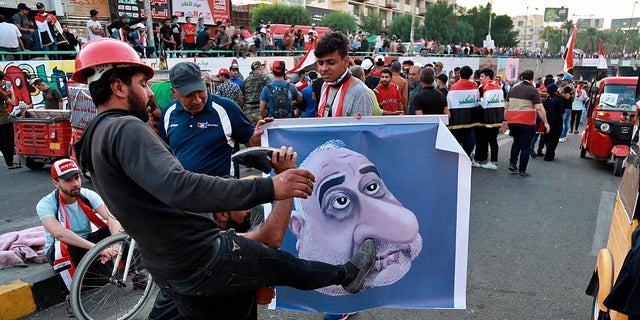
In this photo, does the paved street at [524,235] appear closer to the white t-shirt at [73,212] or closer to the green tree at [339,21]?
the white t-shirt at [73,212]

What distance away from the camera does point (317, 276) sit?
2.27 meters

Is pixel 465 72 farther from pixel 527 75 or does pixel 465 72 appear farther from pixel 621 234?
pixel 621 234

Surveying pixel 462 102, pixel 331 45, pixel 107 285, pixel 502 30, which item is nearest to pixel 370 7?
pixel 502 30

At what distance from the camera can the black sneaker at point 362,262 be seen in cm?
259

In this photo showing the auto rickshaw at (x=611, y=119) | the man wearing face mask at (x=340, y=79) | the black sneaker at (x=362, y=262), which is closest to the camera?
the black sneaker at (x=362, y=262)

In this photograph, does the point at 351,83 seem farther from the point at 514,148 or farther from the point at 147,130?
the point at 514,148

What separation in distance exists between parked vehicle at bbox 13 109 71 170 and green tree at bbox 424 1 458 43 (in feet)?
194

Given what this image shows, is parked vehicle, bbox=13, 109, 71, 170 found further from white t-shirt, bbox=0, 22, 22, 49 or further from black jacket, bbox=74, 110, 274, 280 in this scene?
black jacket, bbox=74, 110, 274, 280

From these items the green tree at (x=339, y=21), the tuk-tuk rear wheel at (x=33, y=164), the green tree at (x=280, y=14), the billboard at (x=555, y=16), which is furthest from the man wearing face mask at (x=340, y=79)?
the billboard at (x=555, y=16)

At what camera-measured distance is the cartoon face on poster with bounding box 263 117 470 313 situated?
2799mm

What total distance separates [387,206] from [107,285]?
2389mm

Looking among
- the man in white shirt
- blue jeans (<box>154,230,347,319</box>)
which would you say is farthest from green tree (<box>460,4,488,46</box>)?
blue jeans (<box>154,230,347,319</box>)

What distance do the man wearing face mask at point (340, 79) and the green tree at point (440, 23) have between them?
62.3 metres

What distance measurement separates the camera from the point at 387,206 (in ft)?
9.43
